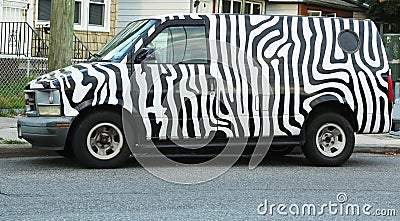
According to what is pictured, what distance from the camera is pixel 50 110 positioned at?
10.1m

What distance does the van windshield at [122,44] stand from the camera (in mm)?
10547

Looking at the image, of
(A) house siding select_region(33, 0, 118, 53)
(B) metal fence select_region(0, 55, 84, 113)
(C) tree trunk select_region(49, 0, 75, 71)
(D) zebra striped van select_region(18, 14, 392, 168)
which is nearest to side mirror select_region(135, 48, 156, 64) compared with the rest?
(D) zebra striped van select_region(18, 14, 392, 168)

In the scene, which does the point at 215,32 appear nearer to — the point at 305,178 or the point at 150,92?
the point at 150,92

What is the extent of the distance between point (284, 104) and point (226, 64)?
96 centimetres

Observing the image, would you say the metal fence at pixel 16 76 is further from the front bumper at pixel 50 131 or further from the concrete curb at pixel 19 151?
the front bumper at pixel 50 131

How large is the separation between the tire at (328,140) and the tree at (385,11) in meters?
15.5

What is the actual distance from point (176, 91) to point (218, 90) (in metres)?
0.56

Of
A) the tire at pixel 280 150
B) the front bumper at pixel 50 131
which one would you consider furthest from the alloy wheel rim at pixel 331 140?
the front bumper at pixel 50 131

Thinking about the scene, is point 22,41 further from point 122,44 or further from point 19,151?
point 122,44

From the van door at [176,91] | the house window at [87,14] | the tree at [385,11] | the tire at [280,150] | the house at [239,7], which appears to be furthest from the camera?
the tree at [385,11]

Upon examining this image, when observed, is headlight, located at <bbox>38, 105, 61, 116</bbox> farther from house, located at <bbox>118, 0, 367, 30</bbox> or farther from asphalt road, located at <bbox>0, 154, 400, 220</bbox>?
house, located at <bbox>118, 0, 367, 30</bbox>

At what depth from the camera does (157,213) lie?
759 centimetres

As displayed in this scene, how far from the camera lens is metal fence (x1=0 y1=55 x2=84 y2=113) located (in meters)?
16.5

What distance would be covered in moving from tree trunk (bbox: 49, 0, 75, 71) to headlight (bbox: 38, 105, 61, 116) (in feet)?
10.1
